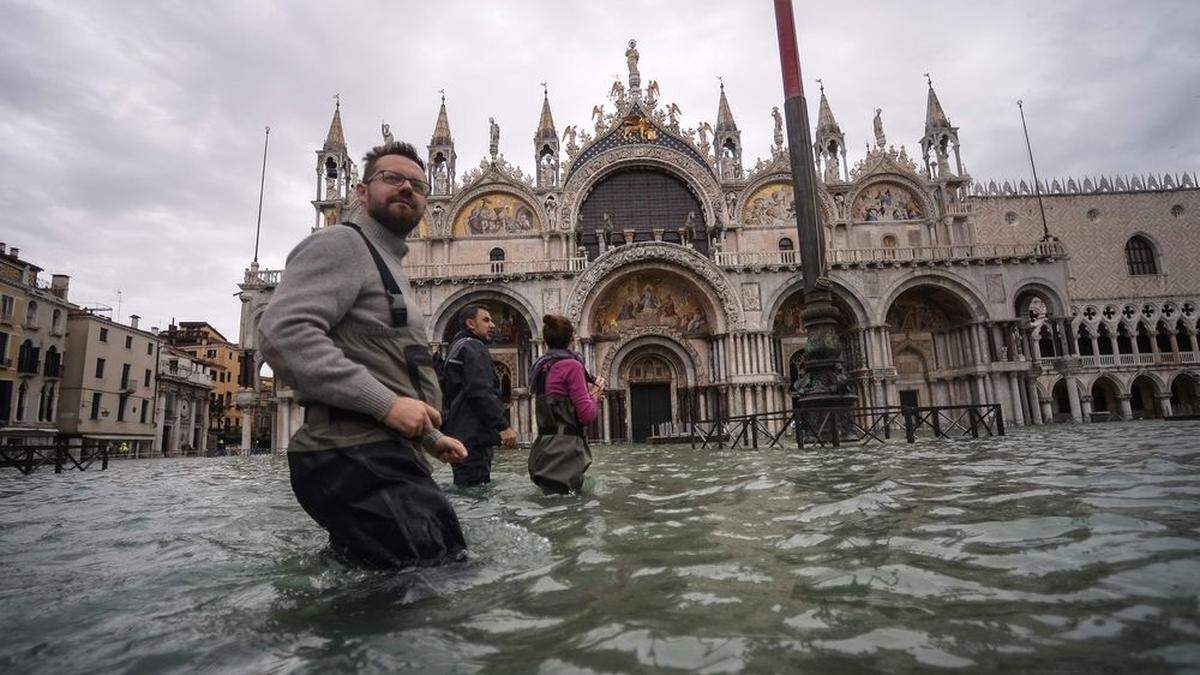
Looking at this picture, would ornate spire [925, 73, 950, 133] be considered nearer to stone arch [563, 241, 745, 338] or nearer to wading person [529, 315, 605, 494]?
stone arch [563, 241, 745, 338]

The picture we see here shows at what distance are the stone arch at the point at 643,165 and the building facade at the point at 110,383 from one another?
90.6 feet

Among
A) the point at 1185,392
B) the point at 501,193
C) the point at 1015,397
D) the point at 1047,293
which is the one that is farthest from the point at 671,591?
the point at 1185,392

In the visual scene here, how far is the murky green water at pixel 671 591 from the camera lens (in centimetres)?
156

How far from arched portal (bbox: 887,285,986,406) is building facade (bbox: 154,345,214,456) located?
1714 inches

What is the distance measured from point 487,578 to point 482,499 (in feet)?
9.34

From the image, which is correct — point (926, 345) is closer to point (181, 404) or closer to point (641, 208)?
point (641, 208)

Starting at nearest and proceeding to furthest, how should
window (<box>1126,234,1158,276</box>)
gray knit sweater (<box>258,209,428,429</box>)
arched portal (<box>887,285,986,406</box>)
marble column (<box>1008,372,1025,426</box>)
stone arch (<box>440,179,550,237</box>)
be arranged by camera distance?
gray knit sweater (<box>258,209,428,429</box>) → marble column (<box>1008,372,1025,426</box>) → arched portal (<box>887,285,986,406</box>) → stone arch (<box>440,179,550,237</box>) → window (<box>1126,234,1158,276</box>)

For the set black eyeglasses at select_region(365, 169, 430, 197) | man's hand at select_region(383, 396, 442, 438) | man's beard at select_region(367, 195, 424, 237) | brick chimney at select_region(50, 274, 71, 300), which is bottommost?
man's hand at select_region(383, 396, 442, 438)

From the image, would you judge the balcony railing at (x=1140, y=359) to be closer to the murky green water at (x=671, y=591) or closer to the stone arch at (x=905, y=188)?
the stone arch at (x=905, y=188)

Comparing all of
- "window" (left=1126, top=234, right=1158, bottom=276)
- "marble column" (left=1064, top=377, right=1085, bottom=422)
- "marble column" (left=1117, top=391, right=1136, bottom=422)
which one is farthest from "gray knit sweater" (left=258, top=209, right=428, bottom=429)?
"window" (left=1126, top=234, right=1158, bottom=276)

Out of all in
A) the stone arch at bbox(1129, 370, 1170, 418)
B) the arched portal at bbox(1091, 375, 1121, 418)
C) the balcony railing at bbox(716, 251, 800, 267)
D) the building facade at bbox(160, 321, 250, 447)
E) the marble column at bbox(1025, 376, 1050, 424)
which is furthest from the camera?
the building facade at bbox(160, 321, 250, 447)

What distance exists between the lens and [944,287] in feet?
78.9

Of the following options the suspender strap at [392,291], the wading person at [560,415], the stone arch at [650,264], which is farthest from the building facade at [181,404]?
the suspender strap at [392,291]

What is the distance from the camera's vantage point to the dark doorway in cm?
2506
